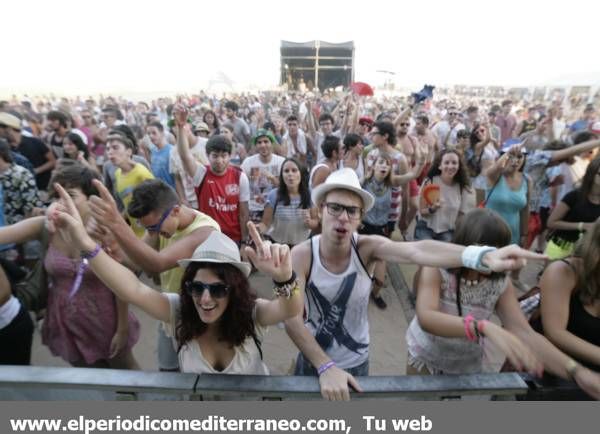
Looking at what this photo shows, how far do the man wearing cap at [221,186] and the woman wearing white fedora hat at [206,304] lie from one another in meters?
2.12

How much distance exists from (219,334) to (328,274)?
0.61m

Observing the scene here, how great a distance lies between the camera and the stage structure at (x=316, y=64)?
26.9 metres

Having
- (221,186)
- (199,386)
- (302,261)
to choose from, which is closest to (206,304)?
(199,386)

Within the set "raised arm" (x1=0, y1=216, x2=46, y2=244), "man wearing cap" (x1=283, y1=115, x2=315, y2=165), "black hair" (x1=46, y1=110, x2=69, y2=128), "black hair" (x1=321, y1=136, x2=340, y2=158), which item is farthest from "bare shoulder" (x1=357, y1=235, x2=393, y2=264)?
"black hair" (x1=46, y1=110, x2=69, y2=128)

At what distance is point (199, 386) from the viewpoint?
1487 mm

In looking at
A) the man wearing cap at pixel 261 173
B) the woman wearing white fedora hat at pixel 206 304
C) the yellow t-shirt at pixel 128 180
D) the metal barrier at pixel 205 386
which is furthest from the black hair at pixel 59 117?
the metal barrier at pixel 205 386

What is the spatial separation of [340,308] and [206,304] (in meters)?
0.71

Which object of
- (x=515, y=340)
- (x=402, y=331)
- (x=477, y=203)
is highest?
(x=515, y=340)

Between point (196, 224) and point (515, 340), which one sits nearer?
point (515, 340)

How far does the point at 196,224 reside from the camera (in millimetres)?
2398

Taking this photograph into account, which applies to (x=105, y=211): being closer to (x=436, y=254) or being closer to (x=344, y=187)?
(x=344, y=187)

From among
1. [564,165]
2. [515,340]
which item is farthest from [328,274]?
[564,165]

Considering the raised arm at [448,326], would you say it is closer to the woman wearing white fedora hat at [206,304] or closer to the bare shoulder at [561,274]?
the bare shoulder at [561,274]

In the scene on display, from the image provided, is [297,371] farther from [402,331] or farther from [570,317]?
[402,331]
